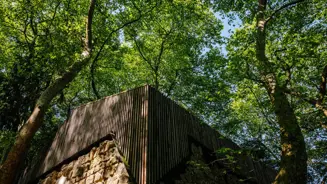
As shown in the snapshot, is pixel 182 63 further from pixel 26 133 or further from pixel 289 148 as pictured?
pixel 289 148

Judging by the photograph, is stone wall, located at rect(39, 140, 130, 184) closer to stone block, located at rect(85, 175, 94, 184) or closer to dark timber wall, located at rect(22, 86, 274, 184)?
stone block, located at rect(85, 175, 94, 184)

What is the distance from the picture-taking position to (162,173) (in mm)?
5391

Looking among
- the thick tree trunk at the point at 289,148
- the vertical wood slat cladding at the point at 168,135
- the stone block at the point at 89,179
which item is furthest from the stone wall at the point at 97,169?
the thick tree trunk at the point at 289,148

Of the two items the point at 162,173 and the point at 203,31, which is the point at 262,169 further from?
the point at 203,31

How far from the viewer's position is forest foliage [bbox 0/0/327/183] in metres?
6.49

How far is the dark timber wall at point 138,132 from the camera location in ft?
17.7

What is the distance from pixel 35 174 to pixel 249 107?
1176 centimetres

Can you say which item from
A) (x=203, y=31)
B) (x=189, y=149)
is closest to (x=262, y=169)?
(x=189, y=149)

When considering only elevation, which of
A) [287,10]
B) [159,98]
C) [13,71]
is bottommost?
[159,98]

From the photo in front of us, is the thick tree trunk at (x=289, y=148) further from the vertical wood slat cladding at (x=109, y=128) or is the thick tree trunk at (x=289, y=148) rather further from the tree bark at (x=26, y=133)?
the tree bark at (x=26, y=133)

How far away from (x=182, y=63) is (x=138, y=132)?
10664mm

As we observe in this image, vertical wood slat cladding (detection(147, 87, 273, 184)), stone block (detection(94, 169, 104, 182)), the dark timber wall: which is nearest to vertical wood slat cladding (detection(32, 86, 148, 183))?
the dark timber wall

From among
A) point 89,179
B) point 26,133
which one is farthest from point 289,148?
point 26,133

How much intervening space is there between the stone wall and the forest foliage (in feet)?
4.33
